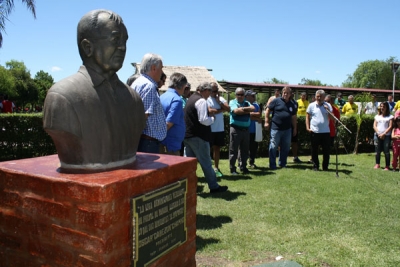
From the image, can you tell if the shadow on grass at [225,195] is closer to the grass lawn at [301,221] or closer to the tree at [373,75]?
the grass lawn at [301,221]

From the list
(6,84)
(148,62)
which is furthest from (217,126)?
(6,84)

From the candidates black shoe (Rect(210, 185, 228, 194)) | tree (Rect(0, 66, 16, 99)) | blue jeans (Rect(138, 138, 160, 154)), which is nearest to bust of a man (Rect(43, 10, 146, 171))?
blue jeans (Rect(138, 138, 160, 154))

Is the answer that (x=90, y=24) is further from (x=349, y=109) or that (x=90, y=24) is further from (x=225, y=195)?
(x=349, y=109)

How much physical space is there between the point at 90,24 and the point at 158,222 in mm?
1422

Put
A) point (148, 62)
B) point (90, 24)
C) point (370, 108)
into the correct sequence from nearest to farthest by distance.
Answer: point (90, 24)
point (148, 62)
point (370, 108)

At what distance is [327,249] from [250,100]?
501 centimetres

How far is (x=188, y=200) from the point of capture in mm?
2898

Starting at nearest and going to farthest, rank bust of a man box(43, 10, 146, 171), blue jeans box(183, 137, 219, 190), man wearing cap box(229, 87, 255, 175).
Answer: bust of a man box(43, 10, 146, 171) < blue jeans box(183, 137, 219, 190) < man wearing cap box(229, 87, 255, 175)

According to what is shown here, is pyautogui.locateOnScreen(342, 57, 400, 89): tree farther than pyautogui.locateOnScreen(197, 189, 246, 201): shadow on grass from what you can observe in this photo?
Yes

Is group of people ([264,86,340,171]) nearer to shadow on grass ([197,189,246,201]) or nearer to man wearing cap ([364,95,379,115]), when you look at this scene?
shadow on grass ([197,189,246,201])

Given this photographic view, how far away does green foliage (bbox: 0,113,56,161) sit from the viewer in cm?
966

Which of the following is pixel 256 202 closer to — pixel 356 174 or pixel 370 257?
pixel 370 257

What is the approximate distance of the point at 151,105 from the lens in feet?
11.5

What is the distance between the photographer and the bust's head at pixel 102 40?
2334mm
